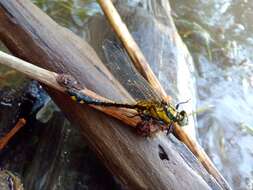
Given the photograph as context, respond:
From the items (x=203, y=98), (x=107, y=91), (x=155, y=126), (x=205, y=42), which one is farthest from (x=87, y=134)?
(x=205, y=42)

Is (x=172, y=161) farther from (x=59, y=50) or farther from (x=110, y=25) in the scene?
(x=110, y=25)

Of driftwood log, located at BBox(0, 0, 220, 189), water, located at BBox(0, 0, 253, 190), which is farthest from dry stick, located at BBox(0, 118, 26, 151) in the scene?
water, located at BBox(0, 0, 253, 190)

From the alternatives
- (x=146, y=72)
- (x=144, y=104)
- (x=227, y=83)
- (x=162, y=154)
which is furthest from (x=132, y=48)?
(x=227, y=83)

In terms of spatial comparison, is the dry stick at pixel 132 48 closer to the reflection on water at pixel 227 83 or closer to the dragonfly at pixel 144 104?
the dragonfly at pixel 144 104

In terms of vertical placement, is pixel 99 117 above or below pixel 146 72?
above

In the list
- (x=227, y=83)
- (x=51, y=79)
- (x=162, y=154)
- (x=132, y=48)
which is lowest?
(x=227, y=83)

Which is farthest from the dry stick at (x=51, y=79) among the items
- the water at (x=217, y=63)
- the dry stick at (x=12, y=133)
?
the water at (x=217, y=63)

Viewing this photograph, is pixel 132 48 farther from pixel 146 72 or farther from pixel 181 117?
pixel 181 117
